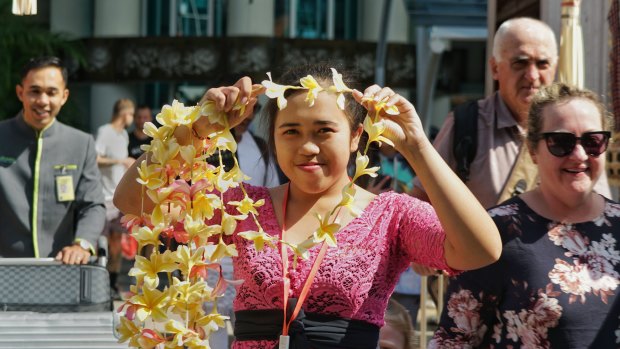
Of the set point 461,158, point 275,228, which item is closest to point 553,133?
point 275,228

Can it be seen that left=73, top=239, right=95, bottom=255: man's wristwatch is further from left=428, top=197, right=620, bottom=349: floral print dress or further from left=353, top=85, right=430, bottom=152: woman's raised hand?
left=353, top=85, right=430, bottom=152: woman's raised hand

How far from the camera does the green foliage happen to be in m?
18.8

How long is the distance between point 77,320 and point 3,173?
4.87ft

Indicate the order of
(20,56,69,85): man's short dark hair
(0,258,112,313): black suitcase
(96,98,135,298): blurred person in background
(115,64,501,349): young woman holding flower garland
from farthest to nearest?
(96,98,135,298): blurred person in background < (20,56,69,85): man's short dark hair < (0,258,112,313): black suitcase < (115,64,501,349): young woman holding flower garland

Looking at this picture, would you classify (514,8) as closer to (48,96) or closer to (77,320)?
(48,96)

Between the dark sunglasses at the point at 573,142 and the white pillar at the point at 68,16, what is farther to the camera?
the white pillar at the point at 68,16

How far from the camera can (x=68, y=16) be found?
77.1 feet

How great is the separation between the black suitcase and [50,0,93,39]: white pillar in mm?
18649

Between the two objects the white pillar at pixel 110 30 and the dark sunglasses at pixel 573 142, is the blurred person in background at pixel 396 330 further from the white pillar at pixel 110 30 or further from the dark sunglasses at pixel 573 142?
the white pillar at pixel 110 30

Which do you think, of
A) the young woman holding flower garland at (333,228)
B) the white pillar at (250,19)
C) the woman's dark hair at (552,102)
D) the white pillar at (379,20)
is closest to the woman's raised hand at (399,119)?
the young woman holding flower garland at (333,228)

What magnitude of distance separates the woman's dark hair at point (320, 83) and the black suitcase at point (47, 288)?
183 cm

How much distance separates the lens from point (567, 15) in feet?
19.0

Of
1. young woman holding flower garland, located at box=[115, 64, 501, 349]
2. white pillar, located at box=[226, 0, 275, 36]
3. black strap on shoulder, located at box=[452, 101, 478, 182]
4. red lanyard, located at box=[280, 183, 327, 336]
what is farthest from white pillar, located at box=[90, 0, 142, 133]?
red lanyard, located at box=[280, 183, 327, 336]

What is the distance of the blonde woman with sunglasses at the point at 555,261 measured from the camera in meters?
3.48
